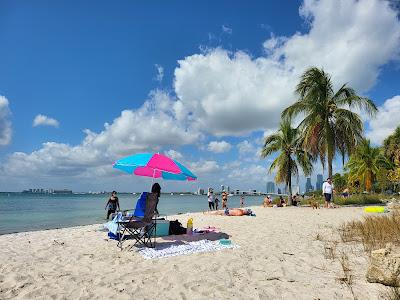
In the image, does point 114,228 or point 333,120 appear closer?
point 114,228

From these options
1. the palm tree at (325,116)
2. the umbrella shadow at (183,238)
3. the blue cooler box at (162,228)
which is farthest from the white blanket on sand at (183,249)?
the palm tree at (325,116)

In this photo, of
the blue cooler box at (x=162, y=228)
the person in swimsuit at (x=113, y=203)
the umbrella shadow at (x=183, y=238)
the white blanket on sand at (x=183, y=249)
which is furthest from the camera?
the person in swimsuit at (x=113, y=203)

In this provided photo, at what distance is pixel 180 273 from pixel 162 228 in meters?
3.48

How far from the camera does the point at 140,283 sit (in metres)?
4.38

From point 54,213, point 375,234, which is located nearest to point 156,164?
point 375,234

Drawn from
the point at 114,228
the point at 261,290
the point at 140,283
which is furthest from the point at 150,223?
the point at 261,290

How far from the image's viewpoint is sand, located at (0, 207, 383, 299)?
4004 mm

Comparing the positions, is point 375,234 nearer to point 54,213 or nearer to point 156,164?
point 156,164

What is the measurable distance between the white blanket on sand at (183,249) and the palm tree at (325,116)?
14.7 meters

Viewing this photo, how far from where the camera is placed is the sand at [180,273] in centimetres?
400

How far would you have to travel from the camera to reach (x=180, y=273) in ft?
15.9

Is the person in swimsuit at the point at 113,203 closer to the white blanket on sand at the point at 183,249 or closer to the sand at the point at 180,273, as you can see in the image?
the sand at the point at 180,273

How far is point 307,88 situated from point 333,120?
2.65 m

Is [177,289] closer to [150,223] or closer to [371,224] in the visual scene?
[150,223]
